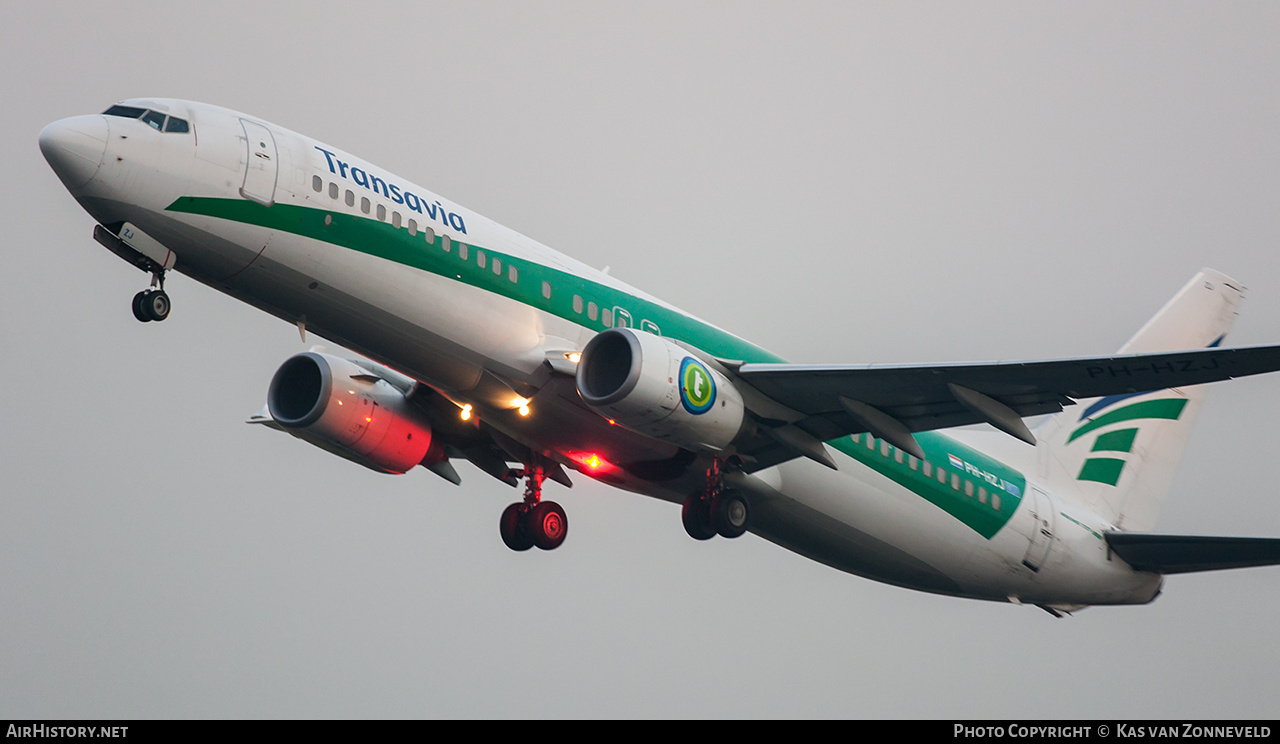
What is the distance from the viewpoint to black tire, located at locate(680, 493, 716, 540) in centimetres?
2456

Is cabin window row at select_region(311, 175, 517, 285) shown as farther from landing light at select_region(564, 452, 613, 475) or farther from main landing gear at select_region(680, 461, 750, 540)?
main landing gear at select_region(680, 461, 750, 540)

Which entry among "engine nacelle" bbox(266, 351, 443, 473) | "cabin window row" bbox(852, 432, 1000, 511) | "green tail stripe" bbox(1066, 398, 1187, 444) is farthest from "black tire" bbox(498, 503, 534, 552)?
"green tail stripe" bbox(1066, 398, 1187, 444)

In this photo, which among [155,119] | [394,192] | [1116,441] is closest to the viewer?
[155,119]

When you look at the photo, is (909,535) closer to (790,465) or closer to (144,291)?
(790,465)

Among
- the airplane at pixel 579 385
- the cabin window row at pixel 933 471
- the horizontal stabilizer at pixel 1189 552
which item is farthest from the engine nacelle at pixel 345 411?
the horizontal stabilizer at pixel 1189 552

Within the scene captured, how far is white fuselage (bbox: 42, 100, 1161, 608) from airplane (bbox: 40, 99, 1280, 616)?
4 centimetres

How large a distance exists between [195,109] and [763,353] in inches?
456

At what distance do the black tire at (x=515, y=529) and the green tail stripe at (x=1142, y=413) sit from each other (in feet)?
46.7

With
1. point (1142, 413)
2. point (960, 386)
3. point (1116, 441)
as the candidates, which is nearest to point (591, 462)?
point (960, 386)

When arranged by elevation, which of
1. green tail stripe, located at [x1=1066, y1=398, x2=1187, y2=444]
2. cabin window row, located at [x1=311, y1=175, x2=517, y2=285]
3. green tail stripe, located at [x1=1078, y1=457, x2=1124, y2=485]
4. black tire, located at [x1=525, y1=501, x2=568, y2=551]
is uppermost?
cabin window row, located at [x1=311, y1=175, x2=517, y2=285]

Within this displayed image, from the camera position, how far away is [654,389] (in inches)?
853

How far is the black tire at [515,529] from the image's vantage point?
90.7ft

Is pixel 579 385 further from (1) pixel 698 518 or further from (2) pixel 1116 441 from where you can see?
(2) pixel 1116 441

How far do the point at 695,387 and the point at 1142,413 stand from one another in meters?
16.3
